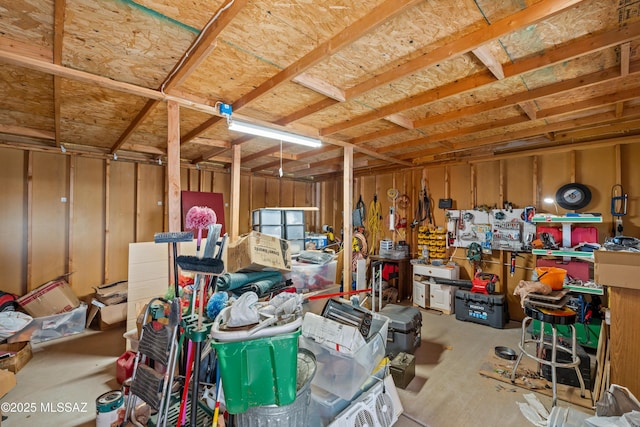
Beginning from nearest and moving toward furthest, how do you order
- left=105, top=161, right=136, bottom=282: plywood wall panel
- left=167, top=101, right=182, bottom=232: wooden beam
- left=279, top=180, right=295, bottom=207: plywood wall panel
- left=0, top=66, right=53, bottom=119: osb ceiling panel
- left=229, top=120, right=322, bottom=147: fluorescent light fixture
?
left=0, top=66, right=53, bottom=119: osb ceiling panel
left=167, top=101, right=182, bottom=232: wooden beam
left=229, top=120, right=322, bottom=147: fluorescent light fixture
left=105, top=161, right=136, bottom=282: plywood wall panel
left=279, top=180, right=295, bottom=207: plywood wall panel

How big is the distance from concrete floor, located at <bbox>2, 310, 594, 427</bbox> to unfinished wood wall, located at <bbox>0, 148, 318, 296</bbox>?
4.22ft

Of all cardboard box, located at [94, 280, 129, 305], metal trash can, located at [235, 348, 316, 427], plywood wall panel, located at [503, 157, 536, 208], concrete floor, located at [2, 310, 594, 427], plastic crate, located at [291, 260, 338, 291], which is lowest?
concrete floor, located at [2, 310, 594, 427]

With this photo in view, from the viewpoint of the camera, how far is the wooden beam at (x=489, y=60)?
1877 mm

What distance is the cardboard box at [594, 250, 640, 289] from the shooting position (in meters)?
1.88

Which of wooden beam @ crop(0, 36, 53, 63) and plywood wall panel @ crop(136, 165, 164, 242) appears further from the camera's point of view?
plywood wall panel @ crop(136, 165, 164, 242)

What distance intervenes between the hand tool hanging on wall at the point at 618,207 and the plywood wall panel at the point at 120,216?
24.2ft

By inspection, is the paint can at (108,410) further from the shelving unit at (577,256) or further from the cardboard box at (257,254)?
the shelving unit at (577,256)

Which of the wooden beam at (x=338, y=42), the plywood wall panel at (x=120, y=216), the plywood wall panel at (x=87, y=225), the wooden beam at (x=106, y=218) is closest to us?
the wooden beam at (x=338, y=42)

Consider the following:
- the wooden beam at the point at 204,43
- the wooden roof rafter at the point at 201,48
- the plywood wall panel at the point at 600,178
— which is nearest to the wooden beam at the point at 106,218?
the wooden roof rafter at the point at 201,48

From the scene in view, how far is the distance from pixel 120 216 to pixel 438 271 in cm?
569

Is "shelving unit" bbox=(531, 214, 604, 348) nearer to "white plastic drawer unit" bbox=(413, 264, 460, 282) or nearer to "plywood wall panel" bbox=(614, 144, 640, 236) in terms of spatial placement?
"plywood wall panel" bbox=(614, 144, 640, 236)

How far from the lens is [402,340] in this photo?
306cm

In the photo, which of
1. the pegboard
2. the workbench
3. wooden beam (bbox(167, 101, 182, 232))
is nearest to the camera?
wooden beam (bbox(167, 101, 182, 232))

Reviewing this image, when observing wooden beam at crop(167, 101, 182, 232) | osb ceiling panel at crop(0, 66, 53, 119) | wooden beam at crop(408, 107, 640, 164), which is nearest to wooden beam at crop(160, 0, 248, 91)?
wooden beam at crop(167, 101, 182, 232)
